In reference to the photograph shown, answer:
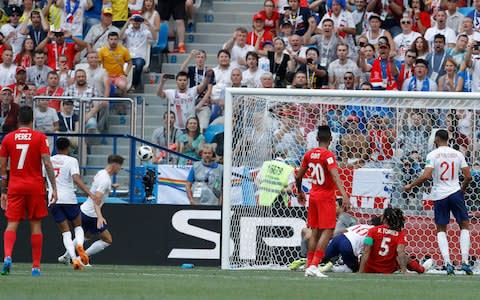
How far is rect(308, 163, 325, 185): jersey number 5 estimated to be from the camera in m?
15.1

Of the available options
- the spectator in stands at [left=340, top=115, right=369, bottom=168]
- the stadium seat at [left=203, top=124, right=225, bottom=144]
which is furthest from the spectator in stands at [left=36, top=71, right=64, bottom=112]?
the spectator in stands at [left=340, top=115, right=369, bottom=168]

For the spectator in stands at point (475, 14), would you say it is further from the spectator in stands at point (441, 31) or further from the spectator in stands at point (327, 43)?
the spectator in stands at point (327, 43)

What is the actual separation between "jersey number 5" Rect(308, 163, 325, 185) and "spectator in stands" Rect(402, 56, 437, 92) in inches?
237

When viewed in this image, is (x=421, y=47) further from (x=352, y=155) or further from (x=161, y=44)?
(x=161, y=44)

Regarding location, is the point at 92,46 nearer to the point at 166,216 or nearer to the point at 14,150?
the point at 166,216

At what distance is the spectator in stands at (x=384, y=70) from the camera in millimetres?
21250

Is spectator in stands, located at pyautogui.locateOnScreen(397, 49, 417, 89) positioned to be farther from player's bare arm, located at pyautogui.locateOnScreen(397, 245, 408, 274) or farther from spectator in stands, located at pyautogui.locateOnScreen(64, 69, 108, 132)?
player's bare arm, located at pyautogui.locateOnScreen(397, 245, 408, 274)

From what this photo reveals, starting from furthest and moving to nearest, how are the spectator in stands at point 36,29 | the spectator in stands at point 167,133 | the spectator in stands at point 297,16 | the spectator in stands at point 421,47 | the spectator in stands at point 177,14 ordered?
the spectator in stands at point 36,29, the spectator in stands at point 177,14, the spectator in stands at point 297,16, the spectator in stands at point 421,47, the spectator in stands at point 167,133

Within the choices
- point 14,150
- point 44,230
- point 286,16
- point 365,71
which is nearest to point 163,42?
point 286,16

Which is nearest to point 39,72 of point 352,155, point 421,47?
point 421,47

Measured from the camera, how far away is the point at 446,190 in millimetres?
16828

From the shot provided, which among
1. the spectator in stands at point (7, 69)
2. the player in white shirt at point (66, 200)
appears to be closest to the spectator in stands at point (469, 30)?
the player in white shirt at point (66, 200)

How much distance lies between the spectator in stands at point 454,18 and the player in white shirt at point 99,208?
7.24m

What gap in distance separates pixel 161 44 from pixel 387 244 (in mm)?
8636
